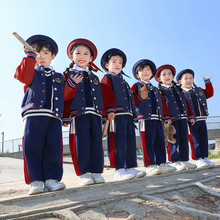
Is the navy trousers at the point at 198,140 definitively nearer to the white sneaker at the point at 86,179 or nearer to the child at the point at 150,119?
the child at the point at 150,119

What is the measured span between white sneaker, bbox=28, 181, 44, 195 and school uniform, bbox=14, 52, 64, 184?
0.06 metres

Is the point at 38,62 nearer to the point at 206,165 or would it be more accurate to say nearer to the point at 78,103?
the point at 78,103

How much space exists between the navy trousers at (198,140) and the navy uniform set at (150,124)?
3.75ft

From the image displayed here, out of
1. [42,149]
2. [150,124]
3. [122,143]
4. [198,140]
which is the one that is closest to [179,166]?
[198,140]

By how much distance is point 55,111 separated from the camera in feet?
10.4

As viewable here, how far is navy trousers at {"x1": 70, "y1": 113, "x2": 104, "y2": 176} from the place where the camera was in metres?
3.43

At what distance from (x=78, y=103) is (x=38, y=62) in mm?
797

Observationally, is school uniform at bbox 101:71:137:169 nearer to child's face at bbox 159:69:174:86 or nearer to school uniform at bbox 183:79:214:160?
child's face at bbox 159:69:174:86

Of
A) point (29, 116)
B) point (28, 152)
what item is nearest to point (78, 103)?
point (29, 116)

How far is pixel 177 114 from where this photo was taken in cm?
501

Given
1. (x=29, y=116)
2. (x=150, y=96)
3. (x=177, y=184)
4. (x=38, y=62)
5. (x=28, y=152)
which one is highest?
(x=38, y=62)

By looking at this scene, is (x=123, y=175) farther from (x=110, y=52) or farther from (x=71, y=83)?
(x=110, y=52)

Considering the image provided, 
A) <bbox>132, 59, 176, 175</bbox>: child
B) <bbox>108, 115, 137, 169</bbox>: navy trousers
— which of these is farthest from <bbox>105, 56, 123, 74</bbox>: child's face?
<bbox>108, 115, 137, 169</bbox>: navy trousers

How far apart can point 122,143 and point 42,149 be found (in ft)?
4.23
